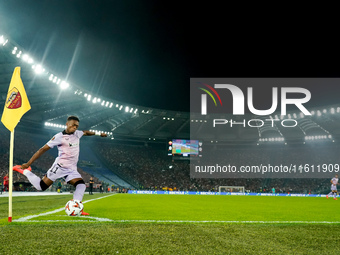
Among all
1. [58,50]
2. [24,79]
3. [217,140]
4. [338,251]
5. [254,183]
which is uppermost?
[58,50]

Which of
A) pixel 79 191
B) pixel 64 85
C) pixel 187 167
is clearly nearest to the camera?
pixel 79 191

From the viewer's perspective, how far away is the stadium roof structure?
101 ft

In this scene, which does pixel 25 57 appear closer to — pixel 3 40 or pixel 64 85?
pixel 3 40

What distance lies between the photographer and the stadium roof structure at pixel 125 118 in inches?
1212

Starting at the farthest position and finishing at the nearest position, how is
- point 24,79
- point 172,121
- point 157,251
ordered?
1. point 172,121
2. point 24,79
3. point 157,251

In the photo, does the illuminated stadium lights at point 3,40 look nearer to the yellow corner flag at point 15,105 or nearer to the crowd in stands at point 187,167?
the yellow corner flag at point 15,105

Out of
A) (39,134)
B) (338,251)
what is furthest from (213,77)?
(338,251)

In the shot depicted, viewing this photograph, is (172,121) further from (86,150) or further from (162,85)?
(86,150)

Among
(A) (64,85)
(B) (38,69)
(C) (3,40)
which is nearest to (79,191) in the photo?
(C) (3,40)

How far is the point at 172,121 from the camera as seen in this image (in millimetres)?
52719

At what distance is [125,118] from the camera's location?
164 feet

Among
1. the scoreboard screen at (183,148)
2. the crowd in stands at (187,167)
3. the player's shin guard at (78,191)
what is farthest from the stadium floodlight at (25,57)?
the scoreboard screen at (183,148)

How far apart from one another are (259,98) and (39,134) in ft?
119

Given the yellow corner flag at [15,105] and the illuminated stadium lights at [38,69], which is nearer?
the yellow corner flag at [15,105]
